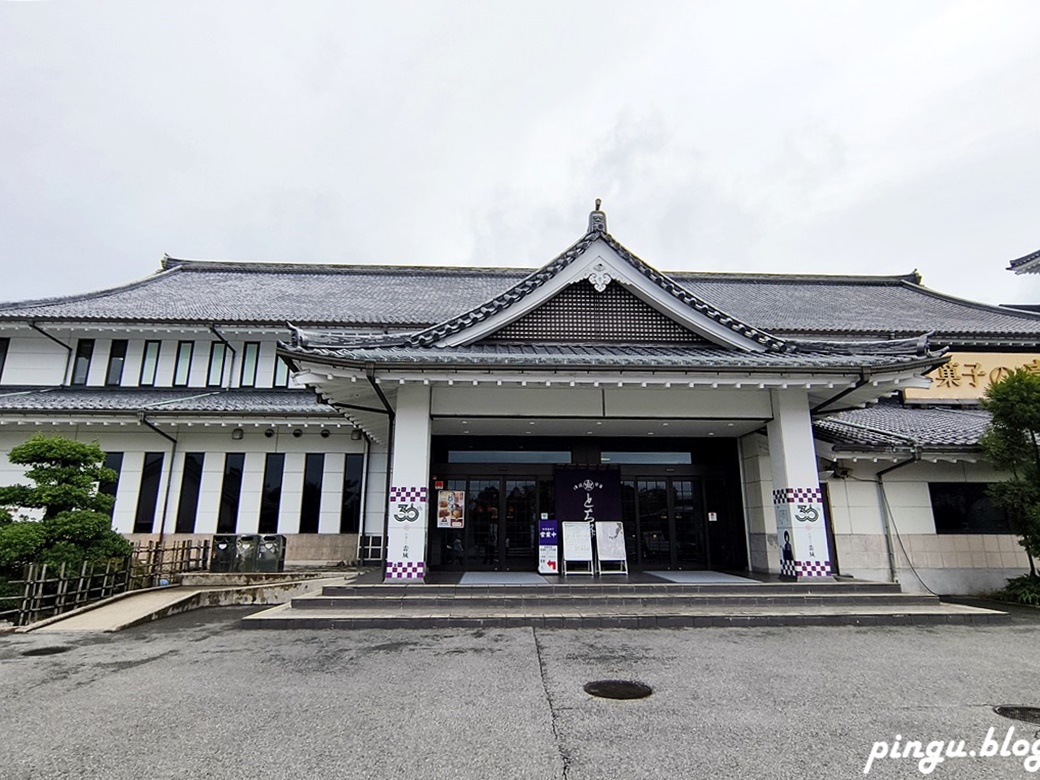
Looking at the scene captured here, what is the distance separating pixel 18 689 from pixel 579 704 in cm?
585

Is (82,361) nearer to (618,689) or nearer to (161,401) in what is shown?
(161,401)

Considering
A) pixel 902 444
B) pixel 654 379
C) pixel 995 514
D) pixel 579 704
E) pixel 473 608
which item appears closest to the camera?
pixel 579 704

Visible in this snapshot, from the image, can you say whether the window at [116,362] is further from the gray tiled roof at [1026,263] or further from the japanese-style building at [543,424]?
the gray tiled roof at [1026,263]

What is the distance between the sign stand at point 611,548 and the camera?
11906 mm

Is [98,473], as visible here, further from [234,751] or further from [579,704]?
[579,704]

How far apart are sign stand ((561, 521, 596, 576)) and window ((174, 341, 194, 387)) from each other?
1277 centimetres

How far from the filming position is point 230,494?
14.8 m

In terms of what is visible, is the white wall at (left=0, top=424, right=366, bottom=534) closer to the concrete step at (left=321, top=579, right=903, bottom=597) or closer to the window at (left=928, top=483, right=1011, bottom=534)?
the concrete step at (left=321, top=579, right=903, bottom=597)

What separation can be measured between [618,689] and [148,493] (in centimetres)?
1446

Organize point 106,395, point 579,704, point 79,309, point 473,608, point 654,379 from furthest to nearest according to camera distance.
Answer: point 79,309, point 106,395, point 654,379, point 473,608, point 579,704

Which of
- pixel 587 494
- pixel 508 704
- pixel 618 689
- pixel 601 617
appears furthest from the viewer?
pixel 587 494

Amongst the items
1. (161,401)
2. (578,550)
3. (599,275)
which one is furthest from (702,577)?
(161,401)

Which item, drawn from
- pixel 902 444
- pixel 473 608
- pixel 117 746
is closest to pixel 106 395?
pixel 473 608

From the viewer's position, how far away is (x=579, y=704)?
496cm
